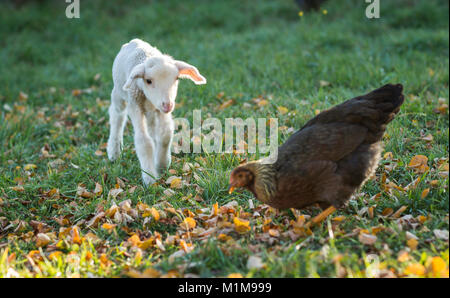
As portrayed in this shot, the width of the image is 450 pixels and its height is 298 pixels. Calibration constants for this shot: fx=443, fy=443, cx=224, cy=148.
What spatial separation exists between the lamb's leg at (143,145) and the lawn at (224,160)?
15 cm

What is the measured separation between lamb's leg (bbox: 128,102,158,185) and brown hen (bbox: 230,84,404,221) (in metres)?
1.24

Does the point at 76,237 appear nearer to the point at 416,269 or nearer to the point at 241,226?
the point at 241,226

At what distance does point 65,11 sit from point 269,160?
10.3m

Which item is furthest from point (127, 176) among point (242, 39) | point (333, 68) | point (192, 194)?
point (242, 39)

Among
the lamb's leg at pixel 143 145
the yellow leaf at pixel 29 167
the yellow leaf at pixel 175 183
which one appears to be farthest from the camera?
the yellow leaf at pixel 29 167

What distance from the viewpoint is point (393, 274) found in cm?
253

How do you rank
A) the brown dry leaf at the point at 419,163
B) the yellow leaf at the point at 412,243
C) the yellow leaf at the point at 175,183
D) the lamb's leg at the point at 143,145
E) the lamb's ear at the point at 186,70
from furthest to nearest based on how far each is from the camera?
the lamb's leg at the point at 143,145 → the yellow leaf at the point at 175,183 → the lamb's ear at the point at 186,70 → the brown dry leaf at the point at 419,163 → the yellow leaf at the point at 412,243

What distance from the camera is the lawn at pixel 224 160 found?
2.84 metres

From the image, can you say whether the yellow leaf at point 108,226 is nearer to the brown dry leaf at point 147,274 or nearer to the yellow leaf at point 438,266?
the brown dry leaf at point 147,274

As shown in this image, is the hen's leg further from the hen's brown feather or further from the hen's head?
the hen's head

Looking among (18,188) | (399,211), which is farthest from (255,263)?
(18,188)

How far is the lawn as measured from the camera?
9.32ft

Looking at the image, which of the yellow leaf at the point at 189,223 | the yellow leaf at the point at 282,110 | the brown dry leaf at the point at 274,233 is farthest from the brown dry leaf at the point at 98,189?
the yellow leaf at the point at 282,110
